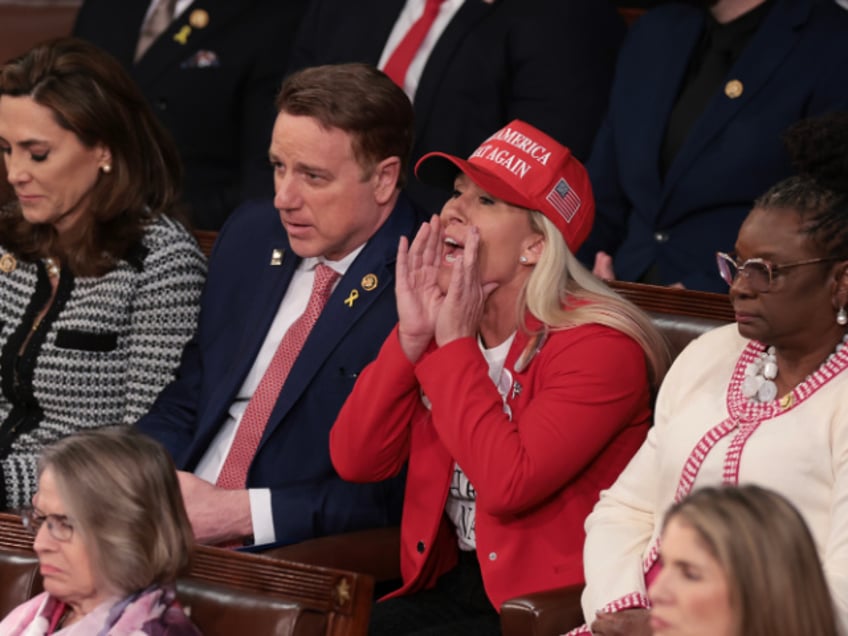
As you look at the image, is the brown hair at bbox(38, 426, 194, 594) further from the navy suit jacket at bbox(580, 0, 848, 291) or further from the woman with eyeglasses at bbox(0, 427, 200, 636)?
the navy suit jacket at bbox(580, 0, 848, 291)

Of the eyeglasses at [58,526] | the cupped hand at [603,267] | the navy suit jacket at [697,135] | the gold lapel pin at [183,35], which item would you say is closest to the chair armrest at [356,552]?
the eyeglasses at [58,526]

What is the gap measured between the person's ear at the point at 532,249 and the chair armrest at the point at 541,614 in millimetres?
620

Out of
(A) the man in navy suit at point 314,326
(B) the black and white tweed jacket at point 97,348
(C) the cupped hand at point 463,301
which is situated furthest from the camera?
(B) the black and white tweed jacket at point 97,348

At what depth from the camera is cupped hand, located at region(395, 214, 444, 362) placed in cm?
275

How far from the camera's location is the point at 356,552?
278 centimetres

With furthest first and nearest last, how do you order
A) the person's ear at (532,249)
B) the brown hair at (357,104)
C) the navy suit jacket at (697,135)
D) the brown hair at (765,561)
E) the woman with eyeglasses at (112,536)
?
the navy suit jacket at (697,135) → the brown hair at (357,104) → the person's ear at (532,249) → the woman with eyeglasses at (112,536) → the brown hair at (765,561)

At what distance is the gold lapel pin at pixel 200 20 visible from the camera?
442 centimetres

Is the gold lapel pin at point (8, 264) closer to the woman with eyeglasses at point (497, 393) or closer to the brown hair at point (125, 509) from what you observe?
the woman with eyeglasses at point (497, 393)

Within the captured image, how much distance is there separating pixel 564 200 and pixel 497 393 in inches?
15.1

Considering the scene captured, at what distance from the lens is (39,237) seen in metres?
3.30

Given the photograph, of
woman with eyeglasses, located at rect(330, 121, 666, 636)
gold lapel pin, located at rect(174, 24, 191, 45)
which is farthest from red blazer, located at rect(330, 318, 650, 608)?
gold lapel pin, located at rect(174, 24, 191, 45)

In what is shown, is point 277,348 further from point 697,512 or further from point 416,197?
point 697,512

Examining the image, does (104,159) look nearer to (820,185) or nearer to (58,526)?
(58,526)

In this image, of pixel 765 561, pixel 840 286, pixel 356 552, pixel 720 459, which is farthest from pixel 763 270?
pixel 356 552
